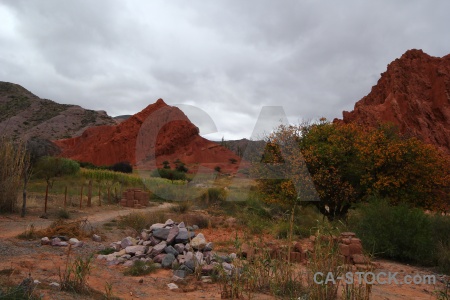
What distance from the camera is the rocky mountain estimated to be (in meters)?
53.7

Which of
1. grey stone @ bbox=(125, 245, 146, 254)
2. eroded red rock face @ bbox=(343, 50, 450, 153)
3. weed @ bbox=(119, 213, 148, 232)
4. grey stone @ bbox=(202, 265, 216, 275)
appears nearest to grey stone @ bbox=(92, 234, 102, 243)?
weed @ bbox=(119, 213, 148, 232)

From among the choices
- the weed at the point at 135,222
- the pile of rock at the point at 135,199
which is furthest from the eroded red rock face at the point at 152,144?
the weed at the point at 135,222

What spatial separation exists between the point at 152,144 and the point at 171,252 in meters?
48.8

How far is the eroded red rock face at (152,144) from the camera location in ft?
185

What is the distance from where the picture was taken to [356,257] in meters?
8.32

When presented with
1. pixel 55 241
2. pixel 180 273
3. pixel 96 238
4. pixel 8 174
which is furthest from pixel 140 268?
pixel 8 174

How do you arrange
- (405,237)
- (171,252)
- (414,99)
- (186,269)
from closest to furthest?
(186,269) → (171,252) → (405,237) → (414,99)

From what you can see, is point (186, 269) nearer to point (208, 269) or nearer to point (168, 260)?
point (208, 269)

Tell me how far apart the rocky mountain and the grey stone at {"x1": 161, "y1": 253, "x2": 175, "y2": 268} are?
48.8m

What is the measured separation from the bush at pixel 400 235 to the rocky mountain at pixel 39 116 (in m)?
Result: 50.3

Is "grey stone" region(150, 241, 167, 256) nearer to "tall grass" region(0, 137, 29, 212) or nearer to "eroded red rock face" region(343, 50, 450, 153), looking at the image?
"tall grass" region(0, 137, 29, 212)

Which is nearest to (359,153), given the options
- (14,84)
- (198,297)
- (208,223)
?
(208,223)

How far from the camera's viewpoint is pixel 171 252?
8.62 m

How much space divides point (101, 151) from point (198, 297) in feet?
184
